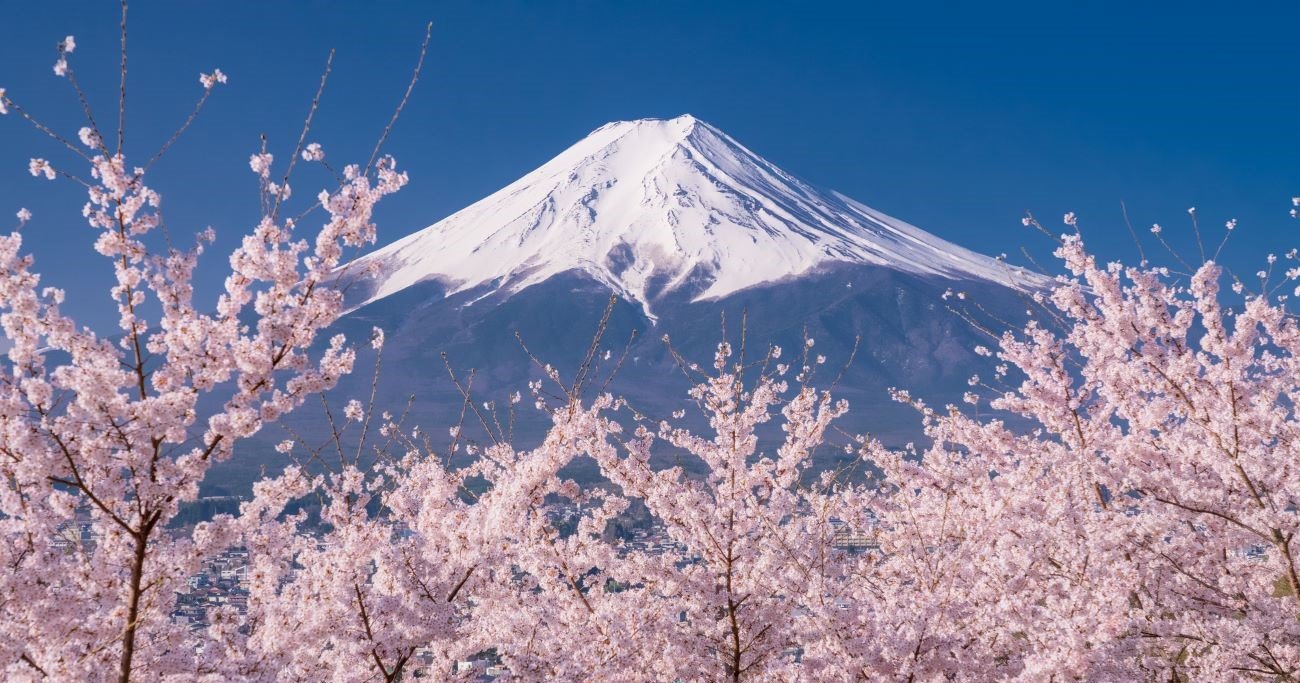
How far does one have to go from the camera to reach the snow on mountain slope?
16575 centimetres

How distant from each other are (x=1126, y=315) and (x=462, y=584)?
18.8ft

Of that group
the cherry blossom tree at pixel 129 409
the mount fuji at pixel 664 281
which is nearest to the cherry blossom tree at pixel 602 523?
the cherry blossom tree at pixel 129 409

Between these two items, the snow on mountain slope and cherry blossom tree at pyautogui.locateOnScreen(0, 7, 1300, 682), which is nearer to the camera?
cherry blossom tree at pyautogui.locateOnScreen(0, 7, 1300, 682)

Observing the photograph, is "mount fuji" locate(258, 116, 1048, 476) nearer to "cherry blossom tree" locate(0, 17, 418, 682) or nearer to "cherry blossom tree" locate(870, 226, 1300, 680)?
"cherry blossom tree" locate(870, 226, 1300, 680)

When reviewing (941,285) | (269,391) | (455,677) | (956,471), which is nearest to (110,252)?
→ (269,391)

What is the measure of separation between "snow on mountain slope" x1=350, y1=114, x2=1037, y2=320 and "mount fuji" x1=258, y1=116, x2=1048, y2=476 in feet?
1.37

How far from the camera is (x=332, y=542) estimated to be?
6.20m

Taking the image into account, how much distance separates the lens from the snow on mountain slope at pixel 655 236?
166 metres

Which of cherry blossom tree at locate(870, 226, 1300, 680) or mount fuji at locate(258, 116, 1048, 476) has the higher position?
mount fuji at locate(258, 116, 1048, 476)

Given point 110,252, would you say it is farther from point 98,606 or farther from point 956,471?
point 956,471

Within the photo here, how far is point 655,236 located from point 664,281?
1242 centimetres

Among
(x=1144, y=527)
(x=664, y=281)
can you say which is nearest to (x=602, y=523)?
(x=1144, y=527)

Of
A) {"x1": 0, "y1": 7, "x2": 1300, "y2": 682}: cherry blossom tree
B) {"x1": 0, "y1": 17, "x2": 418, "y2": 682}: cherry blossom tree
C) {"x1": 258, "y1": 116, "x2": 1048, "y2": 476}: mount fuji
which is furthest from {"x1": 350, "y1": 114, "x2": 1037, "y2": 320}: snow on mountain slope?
{"x1": 0, "y1": 17, "x2": 418, "y2": 682}: cherry blossom tree

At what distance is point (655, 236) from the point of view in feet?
570
